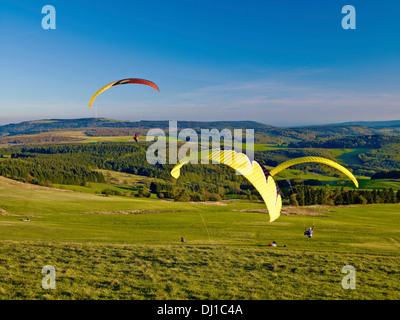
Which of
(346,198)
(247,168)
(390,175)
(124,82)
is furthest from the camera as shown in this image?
(390,175)

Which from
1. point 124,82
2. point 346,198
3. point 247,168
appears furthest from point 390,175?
point 124,82

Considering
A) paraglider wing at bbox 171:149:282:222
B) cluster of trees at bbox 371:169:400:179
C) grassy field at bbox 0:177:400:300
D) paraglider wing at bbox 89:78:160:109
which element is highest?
paraglider wing at bbox 89:78:160:109

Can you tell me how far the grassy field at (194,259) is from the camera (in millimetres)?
13477

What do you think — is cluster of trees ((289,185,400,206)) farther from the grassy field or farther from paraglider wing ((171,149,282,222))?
paraglider wing ((171,149,282,222))

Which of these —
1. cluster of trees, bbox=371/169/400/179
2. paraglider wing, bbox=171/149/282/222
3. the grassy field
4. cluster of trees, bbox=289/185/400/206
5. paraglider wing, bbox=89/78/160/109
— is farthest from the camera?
cluster of trees, bbox=371/169/400/179

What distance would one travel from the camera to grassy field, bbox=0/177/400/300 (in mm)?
13477

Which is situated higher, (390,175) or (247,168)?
(247,168)

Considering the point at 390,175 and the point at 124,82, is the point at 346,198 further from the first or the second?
the point at 390,175

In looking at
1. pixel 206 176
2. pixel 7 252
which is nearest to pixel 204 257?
pixel 7 252

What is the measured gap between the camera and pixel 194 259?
62.7ft

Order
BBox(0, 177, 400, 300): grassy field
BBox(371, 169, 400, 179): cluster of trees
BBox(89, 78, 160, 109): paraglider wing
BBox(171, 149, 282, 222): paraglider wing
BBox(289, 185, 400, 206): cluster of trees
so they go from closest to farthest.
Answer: BBox(0, 177, 400, 300): grassy field, BBox(171, 149, 282, 222): paraglider wing, BBox(89, 78, 160, 109): paraglider wing, BBox(289, 185, 400, 206): cluster of trees, BBox(371, 169, 400, 179): cluster of trees

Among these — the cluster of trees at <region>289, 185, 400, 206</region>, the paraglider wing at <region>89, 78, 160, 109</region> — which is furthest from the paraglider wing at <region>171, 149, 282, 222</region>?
the cluster of trees at <region>289, 185, 400, 206</region>
